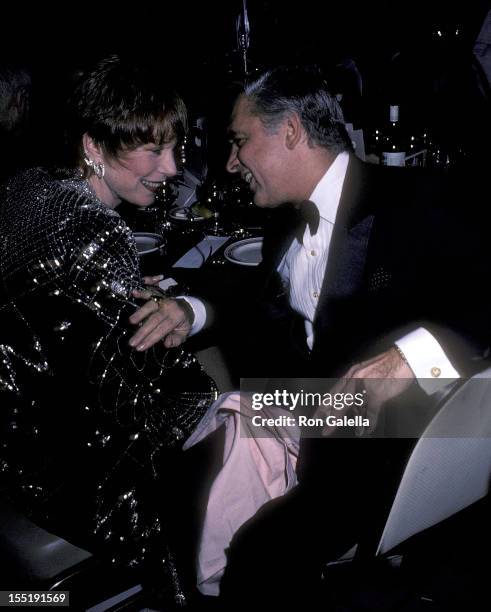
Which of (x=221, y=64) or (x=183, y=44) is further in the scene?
(x=183, y=44)

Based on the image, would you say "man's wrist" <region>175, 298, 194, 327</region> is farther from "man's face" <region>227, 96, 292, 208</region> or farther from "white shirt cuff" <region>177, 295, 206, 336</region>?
"man's face" <region>227, 96, 292, 208</region>

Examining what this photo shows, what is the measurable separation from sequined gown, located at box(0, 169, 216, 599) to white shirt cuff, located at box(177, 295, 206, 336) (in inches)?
15.1

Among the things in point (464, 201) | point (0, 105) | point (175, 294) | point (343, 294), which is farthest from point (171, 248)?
point (0, 105)

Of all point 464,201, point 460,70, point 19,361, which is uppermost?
point 460,70

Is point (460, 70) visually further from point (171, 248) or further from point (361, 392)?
point (361, 392)

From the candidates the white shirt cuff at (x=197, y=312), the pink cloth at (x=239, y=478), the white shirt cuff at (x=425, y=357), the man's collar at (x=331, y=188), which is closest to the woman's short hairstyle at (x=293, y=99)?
the man's collar at (x=331, y=188)

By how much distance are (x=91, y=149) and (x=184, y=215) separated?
3.93ft

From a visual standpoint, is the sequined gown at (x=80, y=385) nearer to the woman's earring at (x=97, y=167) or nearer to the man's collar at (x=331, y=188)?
the woman's earring at (x=97, y=167)

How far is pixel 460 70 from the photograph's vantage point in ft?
12.7

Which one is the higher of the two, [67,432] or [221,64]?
[221,64]

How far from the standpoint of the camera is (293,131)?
1817 mm

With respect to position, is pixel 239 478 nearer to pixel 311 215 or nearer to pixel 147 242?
pixel 311 215

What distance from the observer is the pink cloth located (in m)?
1.32

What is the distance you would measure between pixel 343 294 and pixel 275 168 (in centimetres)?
63
